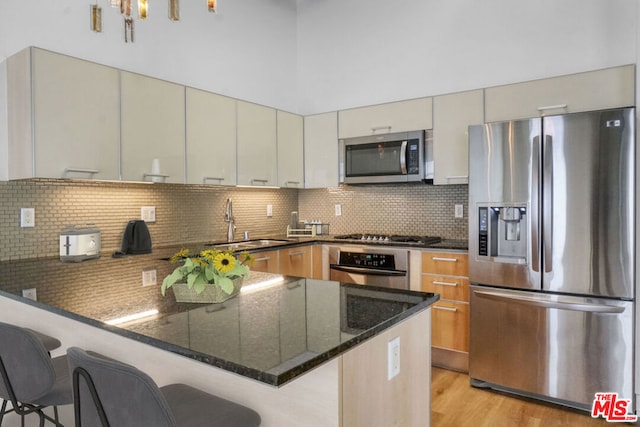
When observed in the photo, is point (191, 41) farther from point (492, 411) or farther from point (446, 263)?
point (492, 411)

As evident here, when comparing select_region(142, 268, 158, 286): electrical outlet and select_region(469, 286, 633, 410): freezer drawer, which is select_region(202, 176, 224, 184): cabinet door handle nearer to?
select_region(142, 268, 158, 286): electrical outlet

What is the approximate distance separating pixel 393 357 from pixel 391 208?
276 cm

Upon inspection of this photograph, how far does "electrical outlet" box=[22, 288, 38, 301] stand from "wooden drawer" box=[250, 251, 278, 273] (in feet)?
5.52

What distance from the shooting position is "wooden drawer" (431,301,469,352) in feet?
10.0

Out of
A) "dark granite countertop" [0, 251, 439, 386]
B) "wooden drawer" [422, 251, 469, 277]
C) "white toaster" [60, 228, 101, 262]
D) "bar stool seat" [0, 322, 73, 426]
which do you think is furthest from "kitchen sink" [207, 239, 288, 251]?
"bar stool seat" [0, 322, 73, 426]

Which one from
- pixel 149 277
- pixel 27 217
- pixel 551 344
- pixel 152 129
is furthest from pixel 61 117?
pixel 551 344

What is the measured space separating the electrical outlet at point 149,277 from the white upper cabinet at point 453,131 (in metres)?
2.26

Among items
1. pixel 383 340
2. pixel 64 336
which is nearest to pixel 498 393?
pixel 383 340

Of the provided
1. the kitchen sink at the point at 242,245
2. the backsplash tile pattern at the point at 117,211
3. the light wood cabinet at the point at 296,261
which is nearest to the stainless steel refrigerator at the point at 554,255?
the light wood cabinet at the point at 296,261

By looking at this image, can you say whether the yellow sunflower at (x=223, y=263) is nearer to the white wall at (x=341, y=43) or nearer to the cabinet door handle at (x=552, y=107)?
the white wall at (x=341, y=43)

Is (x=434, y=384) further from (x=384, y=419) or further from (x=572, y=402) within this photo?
(x=384, y=419)

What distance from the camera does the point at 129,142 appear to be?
281 centimetres

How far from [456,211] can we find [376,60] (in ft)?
5.37

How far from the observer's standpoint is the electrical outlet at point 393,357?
1.31 m
